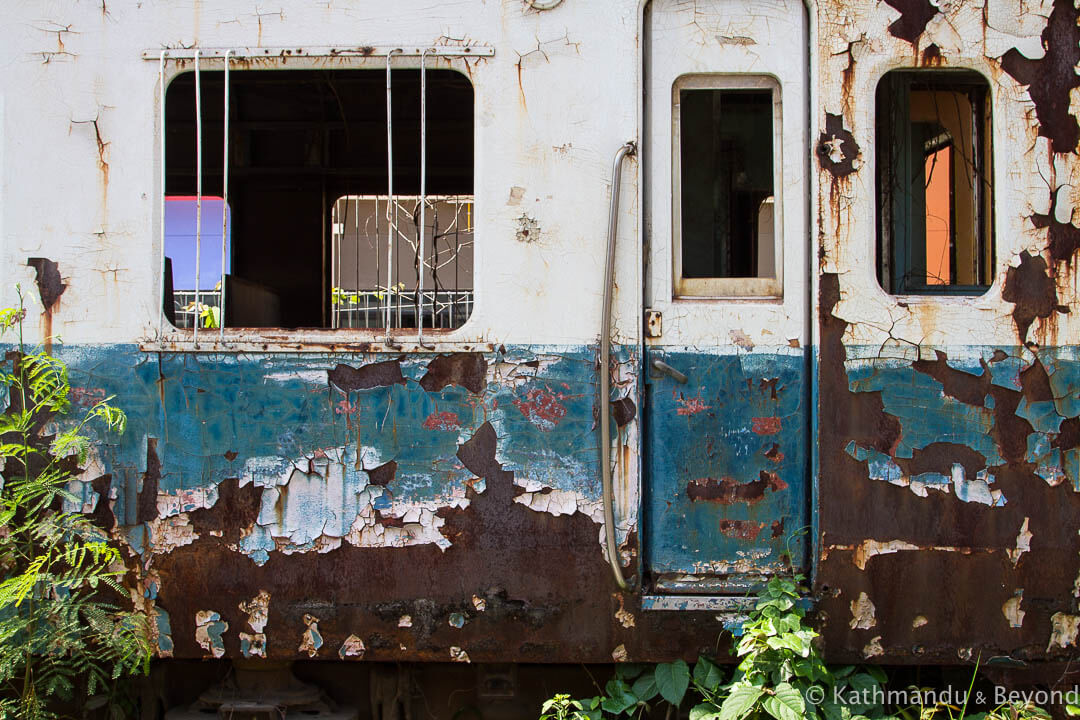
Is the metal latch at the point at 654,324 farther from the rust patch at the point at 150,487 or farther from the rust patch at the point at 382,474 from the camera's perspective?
the rust patch at the point at 150,487

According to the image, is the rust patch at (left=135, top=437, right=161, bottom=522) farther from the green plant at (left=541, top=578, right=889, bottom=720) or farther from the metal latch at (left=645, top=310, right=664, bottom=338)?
the metal latch at (left=645, top=310, right=664, bottom=338)

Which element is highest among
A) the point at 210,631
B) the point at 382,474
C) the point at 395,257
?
the point at 395,257

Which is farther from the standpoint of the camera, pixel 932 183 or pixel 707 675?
pixel 932 183

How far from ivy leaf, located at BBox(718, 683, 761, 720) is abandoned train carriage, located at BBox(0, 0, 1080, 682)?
0.26 meters

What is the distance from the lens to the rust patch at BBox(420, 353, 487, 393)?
300cm

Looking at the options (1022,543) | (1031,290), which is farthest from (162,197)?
(1022,543)

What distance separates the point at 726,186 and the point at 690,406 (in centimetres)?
Result: 105

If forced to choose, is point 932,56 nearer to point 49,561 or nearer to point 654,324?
point 654,324

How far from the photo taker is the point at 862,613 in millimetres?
2959

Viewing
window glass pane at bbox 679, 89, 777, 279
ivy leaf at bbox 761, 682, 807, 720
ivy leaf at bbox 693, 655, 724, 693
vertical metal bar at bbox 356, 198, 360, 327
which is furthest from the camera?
vertical metal bar at bbox 356, 198, 360, 327

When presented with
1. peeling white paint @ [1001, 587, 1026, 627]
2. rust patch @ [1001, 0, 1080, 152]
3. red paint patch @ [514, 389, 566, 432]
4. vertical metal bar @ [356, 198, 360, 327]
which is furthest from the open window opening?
peeling white paint @ [1001, 587, 1026, 627]

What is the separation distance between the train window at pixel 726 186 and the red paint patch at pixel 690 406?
363 millimetres

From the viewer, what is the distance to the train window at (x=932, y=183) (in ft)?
10.1

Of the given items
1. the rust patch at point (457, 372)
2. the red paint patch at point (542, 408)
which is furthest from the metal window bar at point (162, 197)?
the red paint patch at point (542, 408)
